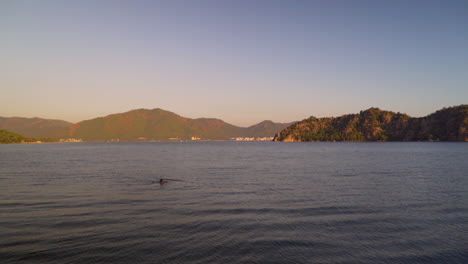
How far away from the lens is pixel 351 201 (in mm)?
30531

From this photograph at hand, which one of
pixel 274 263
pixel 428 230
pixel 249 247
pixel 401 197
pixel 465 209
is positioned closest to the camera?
pixel 274 263

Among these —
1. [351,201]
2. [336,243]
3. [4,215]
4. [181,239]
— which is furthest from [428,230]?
[4,215]

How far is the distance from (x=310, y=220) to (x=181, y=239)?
10.1 meters

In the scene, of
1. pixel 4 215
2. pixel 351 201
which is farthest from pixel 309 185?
pixel 4 215

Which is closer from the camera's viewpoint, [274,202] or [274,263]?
[274,263]

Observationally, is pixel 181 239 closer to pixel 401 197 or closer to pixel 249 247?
pixel 249 247

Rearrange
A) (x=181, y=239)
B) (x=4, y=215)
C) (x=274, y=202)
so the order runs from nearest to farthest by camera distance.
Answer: (x=181, y=239), (x=4, y=215), (x=274, y=202)

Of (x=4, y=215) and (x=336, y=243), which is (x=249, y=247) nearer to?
(x=336, y=243)

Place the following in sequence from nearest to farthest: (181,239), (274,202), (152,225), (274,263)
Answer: (274,263)
(181,239)
(152,225)
(274,202)

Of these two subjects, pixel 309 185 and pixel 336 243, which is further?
pixel 309 185

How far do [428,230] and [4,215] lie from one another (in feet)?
103

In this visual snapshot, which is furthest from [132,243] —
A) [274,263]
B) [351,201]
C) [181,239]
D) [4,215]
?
[351,201]

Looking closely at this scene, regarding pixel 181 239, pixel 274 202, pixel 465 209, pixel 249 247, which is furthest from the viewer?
pixel 274 202

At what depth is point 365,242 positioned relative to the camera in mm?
18750
